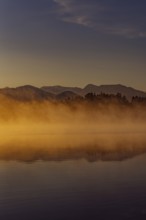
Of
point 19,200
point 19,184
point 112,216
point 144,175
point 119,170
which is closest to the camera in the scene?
point 112,216

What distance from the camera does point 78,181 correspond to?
40156mm

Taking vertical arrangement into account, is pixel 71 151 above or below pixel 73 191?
above

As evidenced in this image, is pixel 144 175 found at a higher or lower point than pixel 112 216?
higher

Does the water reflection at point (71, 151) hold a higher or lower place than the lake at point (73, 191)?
higher

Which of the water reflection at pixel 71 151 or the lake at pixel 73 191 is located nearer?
the lake at pixel 73 191

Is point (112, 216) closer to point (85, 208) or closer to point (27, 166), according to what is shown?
point (85, 208)

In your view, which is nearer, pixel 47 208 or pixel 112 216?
pixel 112 216

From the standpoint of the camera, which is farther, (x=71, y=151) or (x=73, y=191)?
(x=71, y=151)

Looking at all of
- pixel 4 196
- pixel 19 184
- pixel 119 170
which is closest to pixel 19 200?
pixel 4 196

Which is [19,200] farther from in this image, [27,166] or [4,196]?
[27,166]

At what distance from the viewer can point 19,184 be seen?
38.8 metres

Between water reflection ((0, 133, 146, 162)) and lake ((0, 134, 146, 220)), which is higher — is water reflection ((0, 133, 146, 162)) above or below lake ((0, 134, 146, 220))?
above

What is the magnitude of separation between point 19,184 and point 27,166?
48.7ft

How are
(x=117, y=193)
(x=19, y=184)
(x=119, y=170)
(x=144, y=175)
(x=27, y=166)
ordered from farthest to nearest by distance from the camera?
1. (x=27, y=166)
2. (x=119, y=170)
3. (x=144, y=175)
4. (x=19, y=184)
5. (x=117, y=193)
